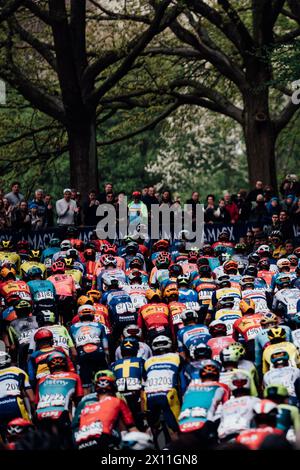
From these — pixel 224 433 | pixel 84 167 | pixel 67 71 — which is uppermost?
pixel 67 71

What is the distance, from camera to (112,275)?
24.3m

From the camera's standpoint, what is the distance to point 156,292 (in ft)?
72.2

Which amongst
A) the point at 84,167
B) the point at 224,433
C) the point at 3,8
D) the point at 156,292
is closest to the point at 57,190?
the point at 84,167

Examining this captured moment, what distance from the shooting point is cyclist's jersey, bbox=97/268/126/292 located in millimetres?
24281

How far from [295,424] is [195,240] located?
17.0 metres

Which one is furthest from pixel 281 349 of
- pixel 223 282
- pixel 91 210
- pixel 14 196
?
pixel 14 196

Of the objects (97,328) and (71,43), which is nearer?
(97,328)

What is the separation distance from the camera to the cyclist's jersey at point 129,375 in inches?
691

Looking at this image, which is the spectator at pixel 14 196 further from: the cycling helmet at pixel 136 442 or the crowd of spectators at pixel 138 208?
the cycling helmet at pixel 136 442

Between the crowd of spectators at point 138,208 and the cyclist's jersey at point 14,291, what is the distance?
737 centimetres

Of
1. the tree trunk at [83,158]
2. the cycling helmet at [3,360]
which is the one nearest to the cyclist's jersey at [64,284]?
the cycling helmet at [3,360]

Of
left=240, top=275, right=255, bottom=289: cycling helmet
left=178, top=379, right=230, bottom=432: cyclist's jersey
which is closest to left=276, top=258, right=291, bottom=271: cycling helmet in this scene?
left=240, top=275, right=255, bottom=289: cycling helmet

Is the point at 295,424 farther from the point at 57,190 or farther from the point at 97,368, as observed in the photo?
the point at 57,190

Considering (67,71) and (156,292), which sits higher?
(67,71)
